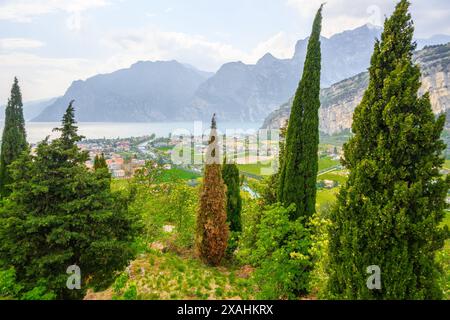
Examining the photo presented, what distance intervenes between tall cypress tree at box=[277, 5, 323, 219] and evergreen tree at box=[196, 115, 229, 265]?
10.5 ft

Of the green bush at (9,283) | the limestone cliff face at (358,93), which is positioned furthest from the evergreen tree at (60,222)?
the limestone cliff face at (358,93)

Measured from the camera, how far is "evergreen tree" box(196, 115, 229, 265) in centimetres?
1285

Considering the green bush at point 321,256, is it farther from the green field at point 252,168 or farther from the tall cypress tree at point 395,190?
the green field at point 252,168

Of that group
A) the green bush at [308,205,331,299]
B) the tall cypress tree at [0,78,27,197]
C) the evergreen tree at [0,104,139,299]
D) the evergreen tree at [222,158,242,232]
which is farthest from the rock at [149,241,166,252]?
the tall cypress tree at [0,78,27,197]

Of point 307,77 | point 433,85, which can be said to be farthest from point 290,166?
point 433,85

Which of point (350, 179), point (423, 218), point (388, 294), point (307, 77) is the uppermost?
point (307, 77)

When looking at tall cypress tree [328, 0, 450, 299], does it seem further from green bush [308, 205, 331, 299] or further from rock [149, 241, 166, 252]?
rock [149, 241, 166, 252]

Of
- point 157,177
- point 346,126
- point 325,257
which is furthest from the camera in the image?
point 346,126

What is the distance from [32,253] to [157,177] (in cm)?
1064

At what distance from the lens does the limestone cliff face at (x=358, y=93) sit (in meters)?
123

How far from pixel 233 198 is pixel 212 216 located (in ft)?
8.20

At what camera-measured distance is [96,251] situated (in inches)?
277
